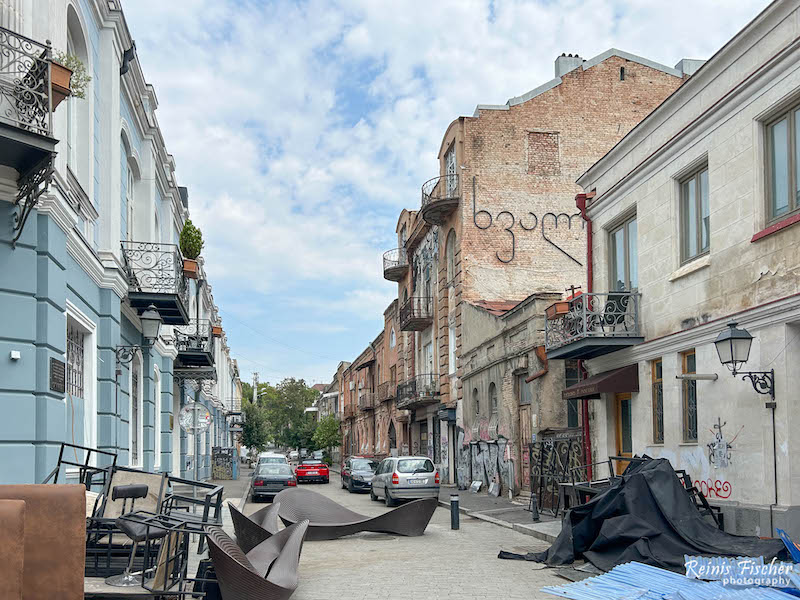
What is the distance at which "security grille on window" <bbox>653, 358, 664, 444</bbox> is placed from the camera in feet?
53.1

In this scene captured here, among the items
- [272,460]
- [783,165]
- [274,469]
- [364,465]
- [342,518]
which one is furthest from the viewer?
[364,465]

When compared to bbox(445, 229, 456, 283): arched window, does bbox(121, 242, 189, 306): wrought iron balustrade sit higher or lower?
lower

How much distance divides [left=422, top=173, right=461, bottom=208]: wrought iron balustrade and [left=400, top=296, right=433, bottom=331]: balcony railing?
501 cm

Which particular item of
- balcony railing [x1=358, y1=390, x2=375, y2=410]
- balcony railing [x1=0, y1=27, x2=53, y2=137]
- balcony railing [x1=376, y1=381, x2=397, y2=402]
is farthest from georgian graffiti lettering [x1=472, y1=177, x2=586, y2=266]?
balcony railing [x1=358, y1=390, x2=375, y2=410]

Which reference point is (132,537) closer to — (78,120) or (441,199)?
(78,120)

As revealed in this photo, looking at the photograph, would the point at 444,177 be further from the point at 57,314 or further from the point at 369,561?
the point at 57,314

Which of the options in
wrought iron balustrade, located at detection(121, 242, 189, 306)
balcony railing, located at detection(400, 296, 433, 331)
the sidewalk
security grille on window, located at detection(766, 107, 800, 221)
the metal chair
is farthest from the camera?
balcony railing, located at detection(400, 296, 433, 331)

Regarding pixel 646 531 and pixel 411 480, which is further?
pixel 411 480

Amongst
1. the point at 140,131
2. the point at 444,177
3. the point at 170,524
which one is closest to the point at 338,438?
the point at 444,177

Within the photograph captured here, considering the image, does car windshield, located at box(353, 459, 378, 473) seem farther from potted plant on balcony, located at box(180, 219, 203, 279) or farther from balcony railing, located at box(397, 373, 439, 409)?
potted plant on balcony, located at box(180, 219, 203, 279)

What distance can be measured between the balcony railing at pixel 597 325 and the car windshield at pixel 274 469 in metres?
13.0

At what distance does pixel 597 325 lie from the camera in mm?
17594

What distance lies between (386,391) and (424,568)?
3898 cm

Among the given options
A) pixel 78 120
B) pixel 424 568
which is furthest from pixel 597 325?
pixel 78 120
